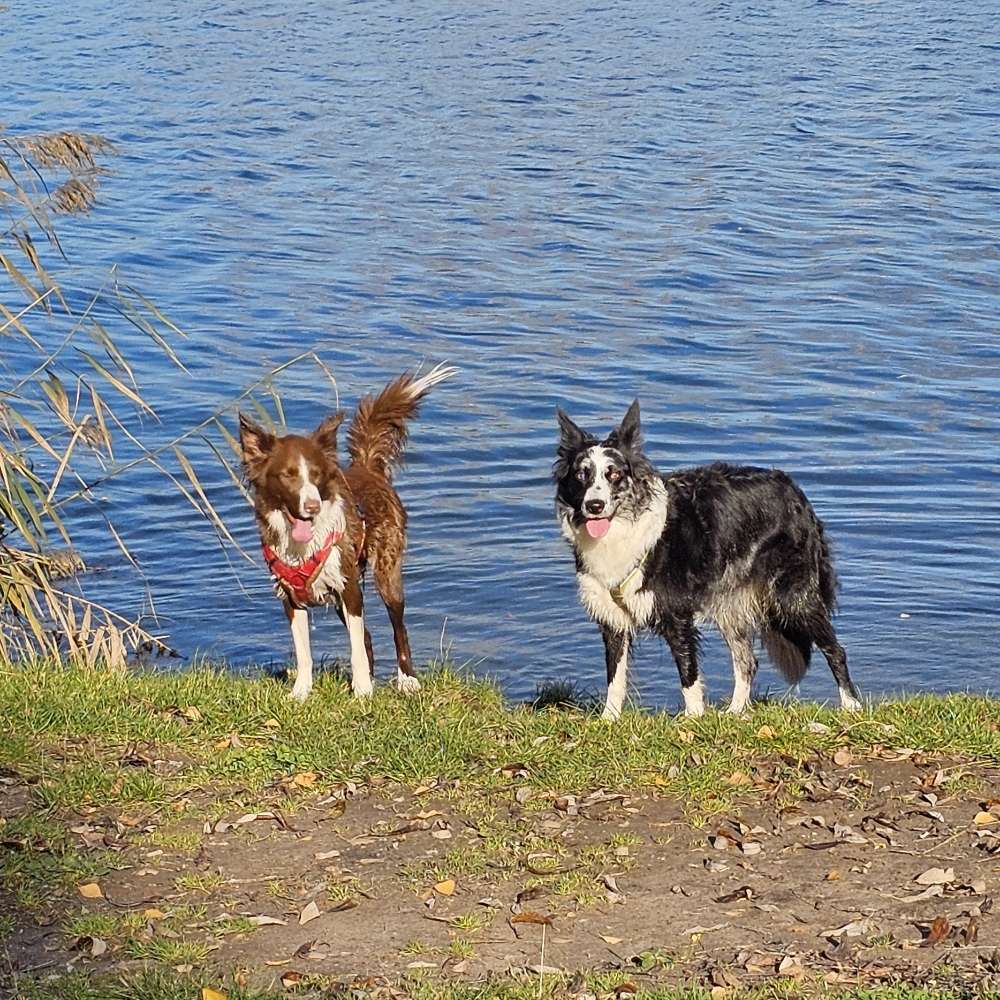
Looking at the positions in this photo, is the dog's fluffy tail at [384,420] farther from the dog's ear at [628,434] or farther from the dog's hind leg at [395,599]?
the dog's ear at [628,434]

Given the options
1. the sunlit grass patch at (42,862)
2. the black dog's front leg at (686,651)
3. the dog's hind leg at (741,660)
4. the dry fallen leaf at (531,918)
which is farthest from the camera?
the dog's hind leg at (741,660)

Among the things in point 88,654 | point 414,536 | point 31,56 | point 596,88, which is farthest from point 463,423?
point 31,56

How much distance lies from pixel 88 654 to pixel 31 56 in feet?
86.1

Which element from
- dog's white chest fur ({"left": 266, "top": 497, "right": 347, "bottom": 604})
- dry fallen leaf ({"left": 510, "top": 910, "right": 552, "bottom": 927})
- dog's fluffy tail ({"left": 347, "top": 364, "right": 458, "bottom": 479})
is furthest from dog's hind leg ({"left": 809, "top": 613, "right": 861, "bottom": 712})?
dry fallen leaf ({"left": 510, "top": 910, "right": 552, "bottom": 927})

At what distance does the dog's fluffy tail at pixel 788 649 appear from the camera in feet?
30.6

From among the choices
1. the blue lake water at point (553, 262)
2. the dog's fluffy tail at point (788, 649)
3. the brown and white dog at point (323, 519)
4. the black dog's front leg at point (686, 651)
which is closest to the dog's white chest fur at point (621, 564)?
the black dog's front leg at point (686, 651)

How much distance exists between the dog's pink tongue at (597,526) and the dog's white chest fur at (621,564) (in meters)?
0.05

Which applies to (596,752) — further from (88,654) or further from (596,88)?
(596,88)

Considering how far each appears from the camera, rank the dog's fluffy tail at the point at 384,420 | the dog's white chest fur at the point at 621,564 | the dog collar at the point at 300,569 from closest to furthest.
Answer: the dog's white chest fur at the point at 621,564 → the dog collar at the point at 300,569 → the dog's fluffy tail at the point at 384,420

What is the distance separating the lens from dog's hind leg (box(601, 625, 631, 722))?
28.5 feet

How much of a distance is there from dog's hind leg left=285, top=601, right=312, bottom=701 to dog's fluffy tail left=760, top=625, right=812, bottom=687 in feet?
8.52

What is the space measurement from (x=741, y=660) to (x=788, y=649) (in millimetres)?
281

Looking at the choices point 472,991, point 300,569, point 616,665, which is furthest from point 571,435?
point 472,991

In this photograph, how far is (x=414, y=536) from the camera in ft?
46.5
